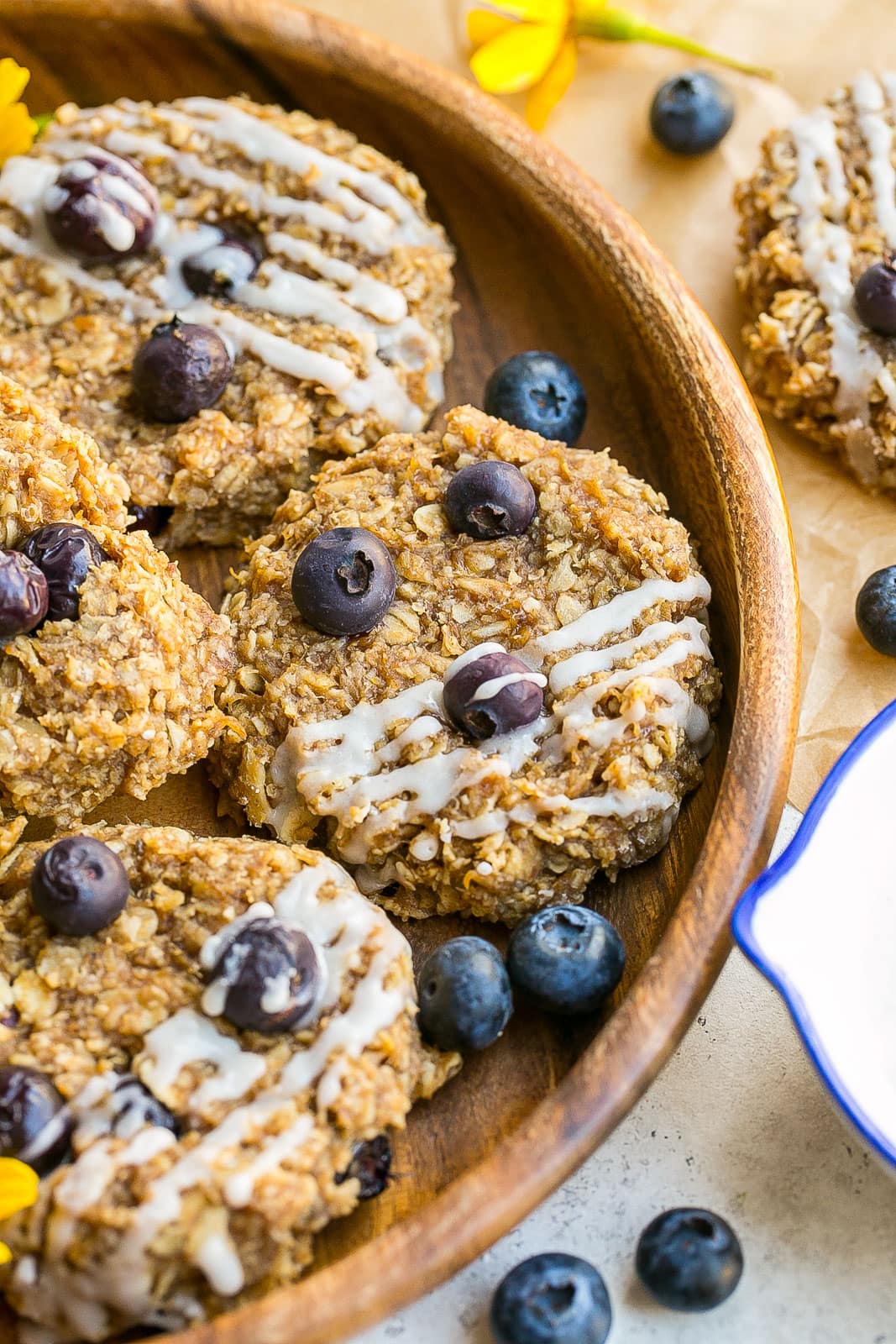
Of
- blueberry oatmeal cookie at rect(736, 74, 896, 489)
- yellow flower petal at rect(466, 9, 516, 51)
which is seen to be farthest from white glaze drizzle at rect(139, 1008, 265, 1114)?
yellow flower petal at rect(466, 9, 516, 51)

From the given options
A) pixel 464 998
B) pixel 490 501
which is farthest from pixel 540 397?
pixel 464 998

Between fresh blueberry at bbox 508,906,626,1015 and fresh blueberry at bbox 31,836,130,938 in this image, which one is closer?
fresh blueberry at bbox 31,836,130,938

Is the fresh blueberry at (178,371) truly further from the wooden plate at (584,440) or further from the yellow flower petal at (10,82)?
the yellow flower petal at (10,82)

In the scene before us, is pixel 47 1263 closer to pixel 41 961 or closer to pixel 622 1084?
pixel 41 961

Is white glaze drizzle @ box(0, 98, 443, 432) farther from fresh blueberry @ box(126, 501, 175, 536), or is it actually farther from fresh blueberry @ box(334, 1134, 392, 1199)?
fresh blueberry @ box(334, 1134, 392, 1199)

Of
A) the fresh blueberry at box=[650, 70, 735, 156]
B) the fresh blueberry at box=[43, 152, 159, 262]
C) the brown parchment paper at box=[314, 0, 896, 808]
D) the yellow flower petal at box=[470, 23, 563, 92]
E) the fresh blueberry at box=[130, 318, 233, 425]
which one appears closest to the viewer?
the fresh blueberry at box=[130, 318, 233, 425]

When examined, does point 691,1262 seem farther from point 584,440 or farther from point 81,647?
point 584,440

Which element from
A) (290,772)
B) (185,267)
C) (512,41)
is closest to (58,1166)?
(290,772)
